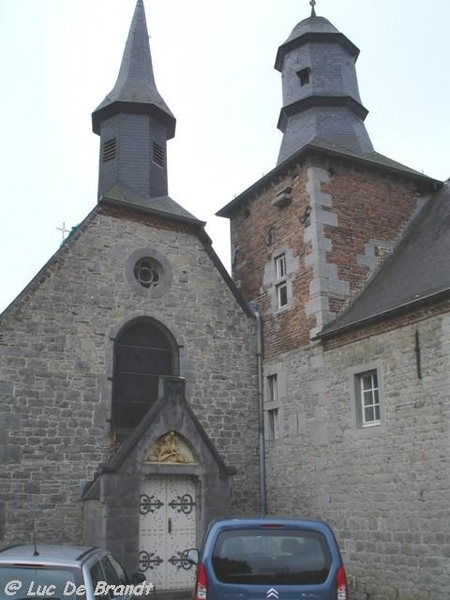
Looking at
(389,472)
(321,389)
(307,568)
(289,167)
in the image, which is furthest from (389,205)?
(307,568)

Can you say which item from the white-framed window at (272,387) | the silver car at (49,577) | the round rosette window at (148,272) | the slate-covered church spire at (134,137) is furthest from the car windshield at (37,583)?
the slate-covered church spire at (134,137)

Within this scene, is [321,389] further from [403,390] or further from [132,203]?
[132,203]

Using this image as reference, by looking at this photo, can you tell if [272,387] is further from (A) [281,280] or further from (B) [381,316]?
(B) [381,316]

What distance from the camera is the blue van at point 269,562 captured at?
5.77 meters

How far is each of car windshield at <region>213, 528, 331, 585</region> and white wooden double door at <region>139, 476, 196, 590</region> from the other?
20.1 ft

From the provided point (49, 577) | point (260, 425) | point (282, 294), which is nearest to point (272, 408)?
point (260, 425)

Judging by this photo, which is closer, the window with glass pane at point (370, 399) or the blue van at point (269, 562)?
the blue van at point (269, 562)

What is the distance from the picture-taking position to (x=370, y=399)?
1185cm

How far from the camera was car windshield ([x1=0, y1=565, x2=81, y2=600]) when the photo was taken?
5.02 metres

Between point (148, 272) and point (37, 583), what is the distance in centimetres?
941

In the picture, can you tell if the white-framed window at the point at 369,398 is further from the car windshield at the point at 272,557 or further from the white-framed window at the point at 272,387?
the car windshield at the point at 272,557

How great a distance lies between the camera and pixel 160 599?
1135 centimetres

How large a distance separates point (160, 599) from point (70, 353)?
4.52 meters

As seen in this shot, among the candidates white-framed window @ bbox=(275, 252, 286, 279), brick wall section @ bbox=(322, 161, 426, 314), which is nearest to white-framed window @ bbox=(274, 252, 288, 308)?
white-framed window @ bbox=(275, 252, 286, 279)
